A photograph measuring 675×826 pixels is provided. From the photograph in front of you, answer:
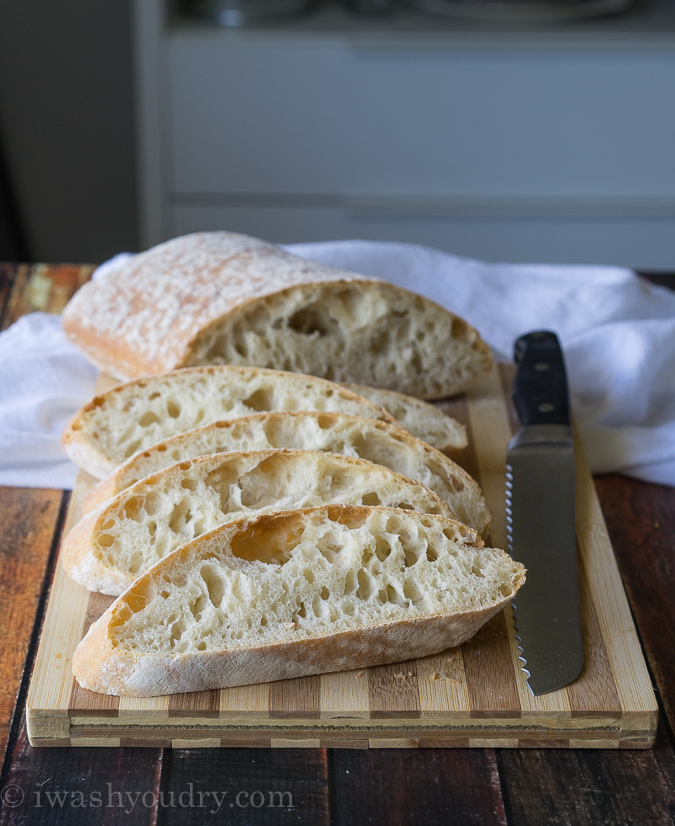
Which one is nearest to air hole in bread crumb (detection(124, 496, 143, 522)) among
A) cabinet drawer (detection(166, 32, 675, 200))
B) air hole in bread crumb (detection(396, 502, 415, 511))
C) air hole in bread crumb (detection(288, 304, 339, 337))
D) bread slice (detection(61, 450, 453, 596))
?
bread slice (detection(61, 450, 453, 596))

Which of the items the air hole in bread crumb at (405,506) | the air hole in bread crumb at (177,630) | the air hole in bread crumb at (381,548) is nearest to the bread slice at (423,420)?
the air hole in bread crumb at (405,506)

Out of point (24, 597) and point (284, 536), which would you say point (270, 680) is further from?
point (24, 597)

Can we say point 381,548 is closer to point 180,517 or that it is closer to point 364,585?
point 364,585

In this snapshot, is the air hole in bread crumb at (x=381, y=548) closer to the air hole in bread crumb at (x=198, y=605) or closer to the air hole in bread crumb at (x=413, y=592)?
the air hole in bread crumb at (x=413, y=592)

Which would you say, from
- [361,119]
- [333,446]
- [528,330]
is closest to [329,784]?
[333,446]

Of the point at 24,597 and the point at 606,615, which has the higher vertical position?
the point at 606,615

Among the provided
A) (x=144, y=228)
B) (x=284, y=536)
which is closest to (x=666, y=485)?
(x=284, y=536)
